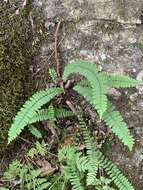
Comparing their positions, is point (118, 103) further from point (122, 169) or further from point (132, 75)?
point (122, 169)

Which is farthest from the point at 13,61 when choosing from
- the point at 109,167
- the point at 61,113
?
the point at 109,167

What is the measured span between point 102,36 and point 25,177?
186cm

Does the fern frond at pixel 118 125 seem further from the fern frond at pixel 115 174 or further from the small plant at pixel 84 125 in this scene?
the fern frond at pixel 115 174

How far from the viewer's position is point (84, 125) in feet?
17.2

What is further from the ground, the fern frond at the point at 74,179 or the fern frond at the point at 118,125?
the fern frond at the point at 118,125

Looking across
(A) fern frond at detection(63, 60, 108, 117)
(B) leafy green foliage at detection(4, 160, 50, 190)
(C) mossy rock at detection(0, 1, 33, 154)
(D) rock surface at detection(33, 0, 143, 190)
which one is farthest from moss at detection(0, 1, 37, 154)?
(A) fern frond at detection(63, 60, 108, 117)

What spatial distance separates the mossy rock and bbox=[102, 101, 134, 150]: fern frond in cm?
101

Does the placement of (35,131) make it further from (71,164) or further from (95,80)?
(95,80)

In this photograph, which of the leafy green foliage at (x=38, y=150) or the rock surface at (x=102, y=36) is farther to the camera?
the rock surface at (x=102, y=36)

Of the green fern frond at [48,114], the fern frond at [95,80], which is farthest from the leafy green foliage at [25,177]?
the fern frond at [95,80]

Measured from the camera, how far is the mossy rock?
17.6 ft

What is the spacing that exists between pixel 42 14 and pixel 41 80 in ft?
2.63

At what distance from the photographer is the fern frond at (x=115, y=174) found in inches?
197

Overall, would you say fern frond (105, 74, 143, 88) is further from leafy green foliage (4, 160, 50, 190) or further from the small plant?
leafy green foliage (4, 160, 50, 190)
